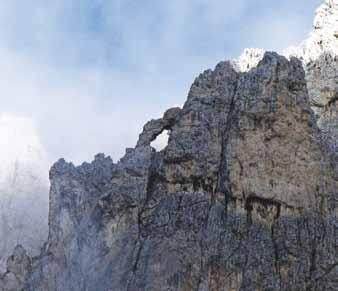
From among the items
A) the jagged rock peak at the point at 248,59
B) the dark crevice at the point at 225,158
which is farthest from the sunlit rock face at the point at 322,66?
the dark crevice at the point at 225,158

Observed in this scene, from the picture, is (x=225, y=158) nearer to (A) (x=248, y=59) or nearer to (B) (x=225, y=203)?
(B) (x=225, y=203)

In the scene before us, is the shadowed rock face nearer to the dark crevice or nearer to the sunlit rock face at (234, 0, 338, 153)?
the dark crevice

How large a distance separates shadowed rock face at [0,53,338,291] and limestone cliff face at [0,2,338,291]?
0.18 ft

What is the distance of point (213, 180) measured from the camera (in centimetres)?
3769

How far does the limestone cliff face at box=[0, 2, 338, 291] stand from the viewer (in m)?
34.7

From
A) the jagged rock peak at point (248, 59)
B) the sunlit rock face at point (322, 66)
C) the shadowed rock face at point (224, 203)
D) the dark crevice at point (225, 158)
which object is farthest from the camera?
the sunlit rock face at point (322, 66)

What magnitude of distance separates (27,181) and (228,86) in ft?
130

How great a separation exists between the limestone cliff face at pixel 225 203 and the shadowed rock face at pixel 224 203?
0.06 m

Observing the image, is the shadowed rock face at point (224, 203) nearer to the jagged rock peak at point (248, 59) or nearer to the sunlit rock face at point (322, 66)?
the jagged rock peak at point (248, 59)

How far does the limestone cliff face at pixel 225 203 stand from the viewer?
34.7 meters

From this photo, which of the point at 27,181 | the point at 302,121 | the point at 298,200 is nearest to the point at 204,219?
the point at 298,200

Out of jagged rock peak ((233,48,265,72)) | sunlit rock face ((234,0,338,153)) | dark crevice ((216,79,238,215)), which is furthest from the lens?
sunlit rock face ((234,0,338,153))

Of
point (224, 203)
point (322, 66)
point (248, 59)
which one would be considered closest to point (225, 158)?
point (224, 203)

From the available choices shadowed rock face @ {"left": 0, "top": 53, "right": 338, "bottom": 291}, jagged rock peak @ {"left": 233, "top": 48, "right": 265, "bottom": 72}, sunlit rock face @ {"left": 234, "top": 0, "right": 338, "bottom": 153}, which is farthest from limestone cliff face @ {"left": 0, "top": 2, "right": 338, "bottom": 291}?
sunlit rock face @ {"left": 234, "top": 0, "right": 338, "bottom": 153}
